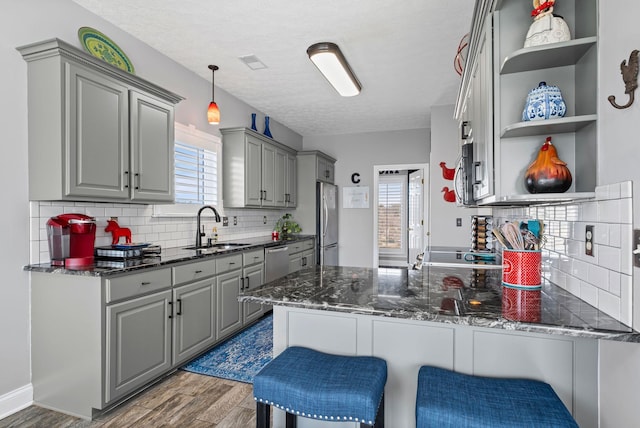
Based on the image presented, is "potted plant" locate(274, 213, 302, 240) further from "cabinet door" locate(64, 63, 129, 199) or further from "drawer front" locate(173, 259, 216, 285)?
"cabinet door" locate(64, 63, 129, 199)

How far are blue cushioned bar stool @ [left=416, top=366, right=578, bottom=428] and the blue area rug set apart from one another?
174 centimetres

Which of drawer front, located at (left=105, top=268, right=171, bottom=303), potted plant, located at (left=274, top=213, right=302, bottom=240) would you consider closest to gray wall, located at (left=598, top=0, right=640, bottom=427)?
drawer front, located at (left=105, top=268, right=171, bottom=303)

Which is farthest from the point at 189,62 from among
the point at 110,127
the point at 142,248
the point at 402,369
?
the point at 402,369

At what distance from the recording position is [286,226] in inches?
209

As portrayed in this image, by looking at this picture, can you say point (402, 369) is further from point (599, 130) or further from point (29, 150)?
point (29, 150)

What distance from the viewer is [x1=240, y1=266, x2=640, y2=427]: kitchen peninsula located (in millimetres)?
1171

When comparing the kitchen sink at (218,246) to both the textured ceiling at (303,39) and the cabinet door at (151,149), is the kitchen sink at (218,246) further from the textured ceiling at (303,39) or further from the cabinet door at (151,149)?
the textured ceiling at (303,39)

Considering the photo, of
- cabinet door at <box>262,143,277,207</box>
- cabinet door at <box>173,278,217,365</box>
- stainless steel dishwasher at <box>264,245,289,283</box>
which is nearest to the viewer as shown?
cabinet door at <box>173,278,217,365</box>

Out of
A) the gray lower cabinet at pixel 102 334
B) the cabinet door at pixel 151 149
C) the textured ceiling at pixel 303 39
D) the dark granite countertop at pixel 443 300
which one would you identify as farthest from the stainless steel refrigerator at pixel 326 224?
the dark granite countertop at pixel 443 300

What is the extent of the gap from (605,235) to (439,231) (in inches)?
132

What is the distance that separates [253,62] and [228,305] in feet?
7.62

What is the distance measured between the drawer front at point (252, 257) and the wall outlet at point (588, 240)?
2.78 metres

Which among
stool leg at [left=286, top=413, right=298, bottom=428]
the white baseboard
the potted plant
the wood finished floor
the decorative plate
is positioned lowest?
the wood finished floor

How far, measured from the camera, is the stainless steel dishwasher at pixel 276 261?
3.86 metres
